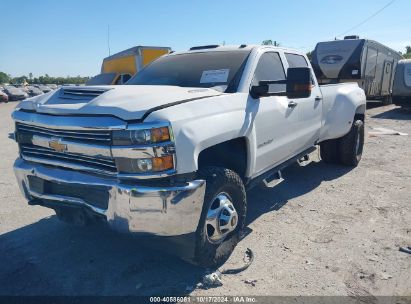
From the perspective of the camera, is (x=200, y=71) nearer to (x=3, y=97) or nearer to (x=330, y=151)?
(x=330, y=151)

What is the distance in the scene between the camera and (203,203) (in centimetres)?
291

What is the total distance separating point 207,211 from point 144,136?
829mm

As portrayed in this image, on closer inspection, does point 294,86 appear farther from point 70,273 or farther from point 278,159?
point 70,273

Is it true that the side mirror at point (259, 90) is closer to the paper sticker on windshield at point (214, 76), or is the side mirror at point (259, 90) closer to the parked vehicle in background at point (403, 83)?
the paper sticker on windshield at point (214, 76)

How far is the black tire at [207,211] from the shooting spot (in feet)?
9.71

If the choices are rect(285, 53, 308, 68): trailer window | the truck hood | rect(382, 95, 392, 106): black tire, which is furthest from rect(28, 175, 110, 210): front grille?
rect(382, 95, 392, 106): black tire

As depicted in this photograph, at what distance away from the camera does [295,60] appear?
510cm

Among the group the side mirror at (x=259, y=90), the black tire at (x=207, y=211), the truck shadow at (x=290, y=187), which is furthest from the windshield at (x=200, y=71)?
the truck shadow at (x=290, y=187)

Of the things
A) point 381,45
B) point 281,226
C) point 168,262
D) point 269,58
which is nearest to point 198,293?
point 168,262

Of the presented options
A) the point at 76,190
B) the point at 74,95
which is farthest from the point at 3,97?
the point at 76,190

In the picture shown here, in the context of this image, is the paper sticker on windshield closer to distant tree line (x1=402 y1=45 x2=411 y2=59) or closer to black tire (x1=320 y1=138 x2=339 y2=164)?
black tire (x1=320 y1=138 x2=339 y2=164)

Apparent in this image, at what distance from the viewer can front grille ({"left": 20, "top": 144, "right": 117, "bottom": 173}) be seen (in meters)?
2.74

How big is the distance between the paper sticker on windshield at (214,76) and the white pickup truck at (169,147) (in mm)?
16

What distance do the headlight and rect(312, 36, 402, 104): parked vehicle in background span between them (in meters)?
13.2
